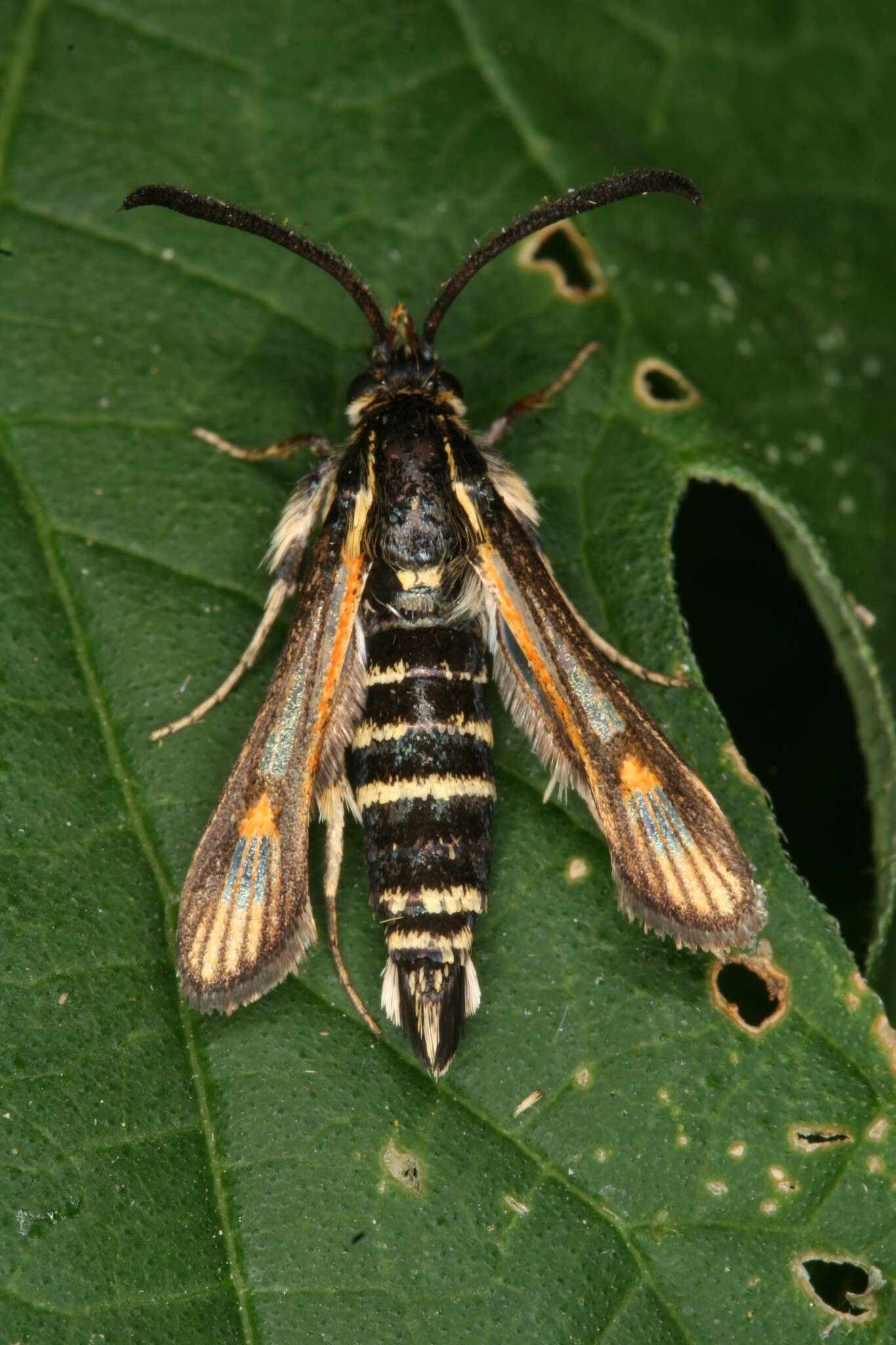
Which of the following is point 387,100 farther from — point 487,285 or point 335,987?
point 335,987

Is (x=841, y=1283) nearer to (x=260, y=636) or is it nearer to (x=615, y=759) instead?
(x=615, y=759)

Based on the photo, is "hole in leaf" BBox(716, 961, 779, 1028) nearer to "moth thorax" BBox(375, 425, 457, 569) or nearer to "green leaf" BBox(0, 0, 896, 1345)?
"green leaf" BBox(0, 0, 896, 1345)

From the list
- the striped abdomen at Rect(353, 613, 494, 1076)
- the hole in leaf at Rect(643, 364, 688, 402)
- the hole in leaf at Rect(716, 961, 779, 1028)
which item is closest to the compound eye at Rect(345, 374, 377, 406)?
the striped abdomen at Rect(353, 613, 494, 1076)

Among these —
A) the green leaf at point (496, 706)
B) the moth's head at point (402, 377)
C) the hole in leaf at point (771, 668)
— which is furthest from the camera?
the hole in leaf at point (771, 668)

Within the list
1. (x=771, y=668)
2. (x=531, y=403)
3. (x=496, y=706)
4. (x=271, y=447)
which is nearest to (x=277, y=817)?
(x=496, y=706)

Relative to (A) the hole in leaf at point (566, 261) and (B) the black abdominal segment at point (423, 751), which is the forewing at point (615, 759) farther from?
(A) the hole in leaf at point (566, 261)

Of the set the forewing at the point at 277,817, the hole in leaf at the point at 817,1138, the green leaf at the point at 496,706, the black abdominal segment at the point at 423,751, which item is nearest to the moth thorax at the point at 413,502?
the black abdominal segment at the point at 423,751
